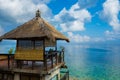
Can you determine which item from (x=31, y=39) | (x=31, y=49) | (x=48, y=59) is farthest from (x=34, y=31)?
(x=48, y=59)

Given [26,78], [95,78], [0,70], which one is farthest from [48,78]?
[95,78]

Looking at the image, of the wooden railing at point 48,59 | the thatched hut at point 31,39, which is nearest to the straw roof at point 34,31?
the thatched hut at point 31,39

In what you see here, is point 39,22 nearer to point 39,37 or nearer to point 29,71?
point 39,37

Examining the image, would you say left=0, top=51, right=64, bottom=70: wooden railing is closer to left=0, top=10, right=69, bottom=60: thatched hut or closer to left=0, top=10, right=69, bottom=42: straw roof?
left=0, top=10, right=69, bottom=60: thatched hut

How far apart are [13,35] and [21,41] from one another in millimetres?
740

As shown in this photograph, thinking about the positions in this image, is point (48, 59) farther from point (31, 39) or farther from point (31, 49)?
point (31, 39)

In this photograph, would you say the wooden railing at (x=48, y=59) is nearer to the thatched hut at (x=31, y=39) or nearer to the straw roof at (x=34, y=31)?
the thatched hut at (x=31, y=39)

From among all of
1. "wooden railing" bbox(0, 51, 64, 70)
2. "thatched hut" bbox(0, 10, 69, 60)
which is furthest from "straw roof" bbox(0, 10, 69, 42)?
"wooden railing" bbox(0, 51, 64, 70)

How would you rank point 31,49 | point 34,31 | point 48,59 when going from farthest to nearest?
point 48,59
point 31,49
point 34,31

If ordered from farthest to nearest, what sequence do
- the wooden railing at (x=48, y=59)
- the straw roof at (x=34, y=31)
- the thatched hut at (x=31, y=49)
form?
the wooden railing at (x=48, y=59), the thatched hut at (x=31, y=49), the straw roof at (x=34, y=31)

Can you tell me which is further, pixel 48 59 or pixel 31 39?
pixel 48 59

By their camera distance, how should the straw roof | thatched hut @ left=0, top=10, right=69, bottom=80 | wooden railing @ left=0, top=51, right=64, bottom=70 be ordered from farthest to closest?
wooden railing @ left=0, top=51, right=64, bottom=70 → thatched hut @ left=0, top=10, right=69, bottom=80 → the straw roof

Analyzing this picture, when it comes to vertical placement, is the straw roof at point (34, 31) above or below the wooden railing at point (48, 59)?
above

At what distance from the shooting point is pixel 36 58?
14648mm
